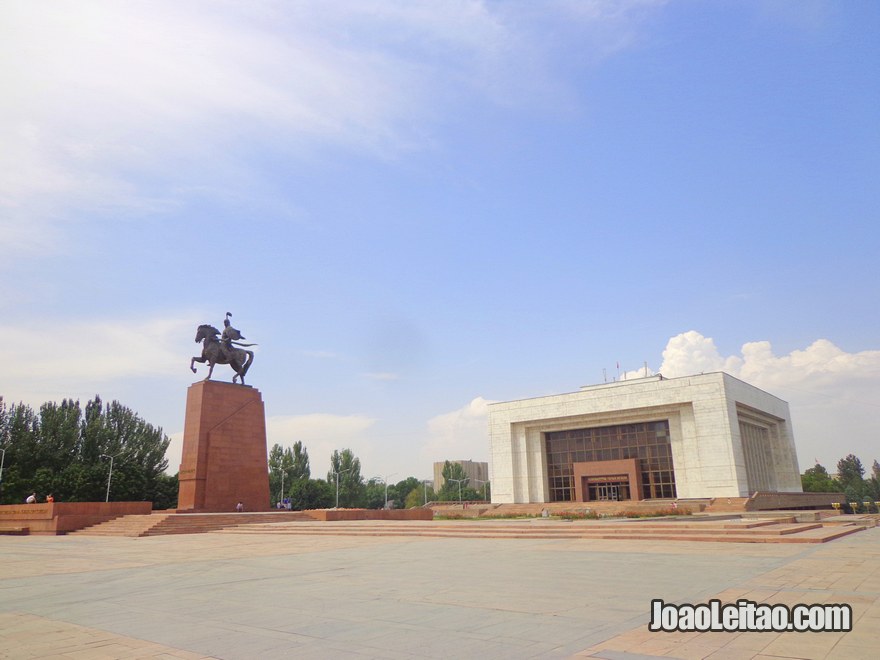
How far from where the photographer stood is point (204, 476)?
84.9ft

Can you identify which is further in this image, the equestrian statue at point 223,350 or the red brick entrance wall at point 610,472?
the red brick entrance wall at point 610,472

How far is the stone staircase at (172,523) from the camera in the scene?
20.9 meters

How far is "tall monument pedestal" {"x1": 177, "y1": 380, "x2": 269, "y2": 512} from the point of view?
25828 millimetres

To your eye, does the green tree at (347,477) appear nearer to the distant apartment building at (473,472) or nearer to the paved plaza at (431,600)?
the distant apartment building at (473,472)

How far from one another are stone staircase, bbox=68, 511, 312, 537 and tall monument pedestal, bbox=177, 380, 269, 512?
2.16 m

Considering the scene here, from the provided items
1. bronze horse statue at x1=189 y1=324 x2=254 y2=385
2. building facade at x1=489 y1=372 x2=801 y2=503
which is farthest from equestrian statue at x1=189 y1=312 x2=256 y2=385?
building facade at x1=489 y1=372 x2=801 y2=503

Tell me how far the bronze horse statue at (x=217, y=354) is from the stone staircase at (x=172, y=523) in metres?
6.78

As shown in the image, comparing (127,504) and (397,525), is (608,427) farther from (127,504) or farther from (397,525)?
(127,504)

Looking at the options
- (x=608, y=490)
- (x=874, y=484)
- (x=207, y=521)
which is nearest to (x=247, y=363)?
(x=207, y=521)

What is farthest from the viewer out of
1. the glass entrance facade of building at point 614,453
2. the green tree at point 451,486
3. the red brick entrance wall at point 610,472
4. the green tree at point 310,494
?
the green tree at point 451,486

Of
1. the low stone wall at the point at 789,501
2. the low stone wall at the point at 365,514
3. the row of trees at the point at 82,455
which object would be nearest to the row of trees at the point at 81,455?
the row of trees at the point at 82,455

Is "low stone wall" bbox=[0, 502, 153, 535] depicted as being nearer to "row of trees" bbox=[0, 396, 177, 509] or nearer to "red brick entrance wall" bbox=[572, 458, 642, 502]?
"row of trees" bbox=[0, 396, 177, 509]

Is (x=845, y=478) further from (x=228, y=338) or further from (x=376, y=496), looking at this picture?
(x=228, y=338)

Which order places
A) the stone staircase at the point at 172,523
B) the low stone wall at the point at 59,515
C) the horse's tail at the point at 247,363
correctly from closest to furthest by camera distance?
the stone staircase at the point at 172,523
the low stone wall at the point at 59,515
the horse's tail at the point at 247,363
